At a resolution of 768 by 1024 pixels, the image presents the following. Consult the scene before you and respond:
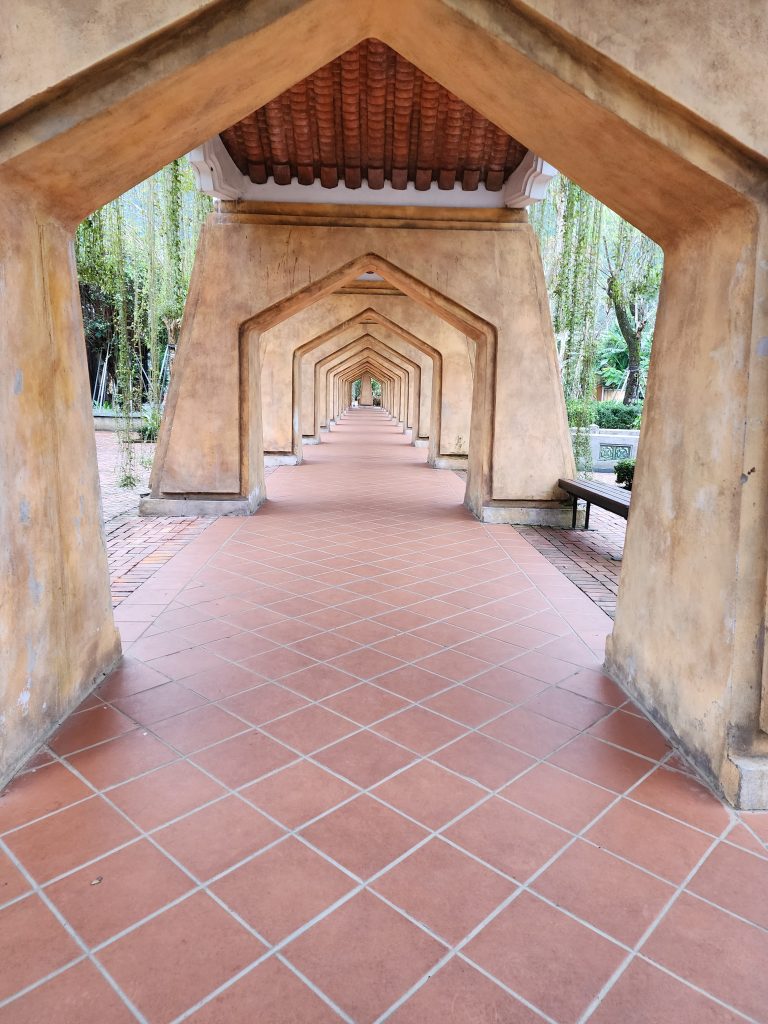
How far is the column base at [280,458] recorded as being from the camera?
13035mm

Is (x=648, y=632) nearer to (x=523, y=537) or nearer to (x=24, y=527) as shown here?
(x=24, y=527)

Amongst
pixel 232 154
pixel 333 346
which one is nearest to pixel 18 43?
pixel 232 154

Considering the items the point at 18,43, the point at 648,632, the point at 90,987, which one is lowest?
the point at 90,987

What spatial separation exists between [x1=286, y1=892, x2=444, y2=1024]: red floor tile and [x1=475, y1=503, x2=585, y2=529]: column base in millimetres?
6549

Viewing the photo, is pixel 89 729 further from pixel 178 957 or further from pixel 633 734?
pixel 633 734

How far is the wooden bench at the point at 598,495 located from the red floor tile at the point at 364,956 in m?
4.49

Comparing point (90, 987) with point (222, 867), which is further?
point (222, 867)

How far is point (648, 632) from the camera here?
134 inches

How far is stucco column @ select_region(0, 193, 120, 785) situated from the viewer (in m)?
2.66

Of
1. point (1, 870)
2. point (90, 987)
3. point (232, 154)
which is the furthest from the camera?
point (232, 154)

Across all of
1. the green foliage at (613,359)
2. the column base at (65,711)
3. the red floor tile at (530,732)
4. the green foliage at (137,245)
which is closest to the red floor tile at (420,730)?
the red floor tile at (530,732)

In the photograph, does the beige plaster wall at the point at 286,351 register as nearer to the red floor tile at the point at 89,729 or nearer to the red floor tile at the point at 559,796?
the red floor tile at the point at 89,729

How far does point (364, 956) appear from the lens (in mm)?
1909

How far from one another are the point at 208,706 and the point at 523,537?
16.2 ft
